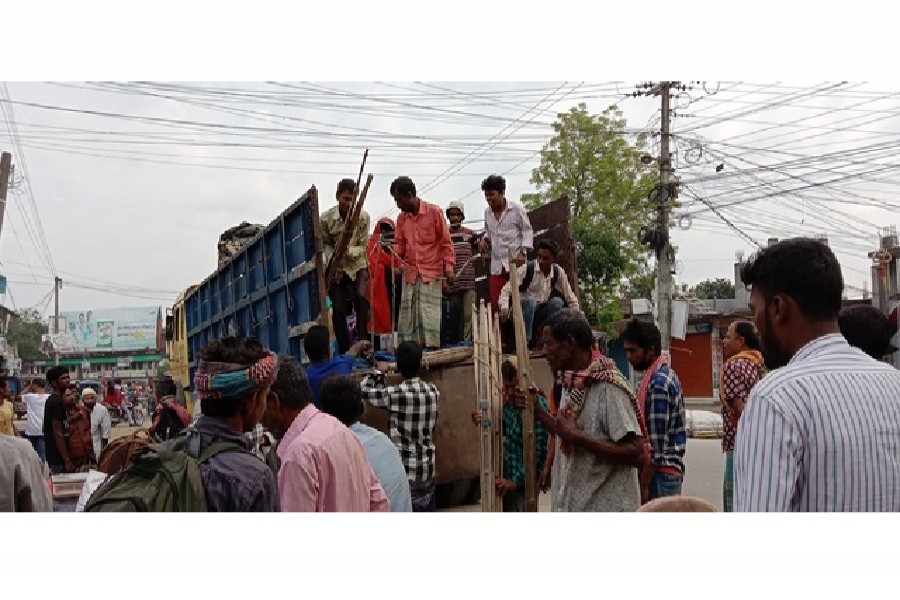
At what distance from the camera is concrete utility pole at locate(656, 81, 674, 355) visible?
56.6 feet

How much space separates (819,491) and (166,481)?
1473 millimetres

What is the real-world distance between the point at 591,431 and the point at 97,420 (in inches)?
261

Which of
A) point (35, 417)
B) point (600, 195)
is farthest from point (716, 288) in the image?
point (35, 417)

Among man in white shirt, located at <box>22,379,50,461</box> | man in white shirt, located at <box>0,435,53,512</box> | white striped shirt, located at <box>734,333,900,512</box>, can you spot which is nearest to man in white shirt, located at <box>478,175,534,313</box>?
man in white shirt, located at <box>0,435,53,512</box>

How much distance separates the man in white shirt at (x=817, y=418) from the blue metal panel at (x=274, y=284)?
3.91 m

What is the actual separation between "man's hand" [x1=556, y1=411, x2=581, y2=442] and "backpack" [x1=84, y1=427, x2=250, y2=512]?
1.69m

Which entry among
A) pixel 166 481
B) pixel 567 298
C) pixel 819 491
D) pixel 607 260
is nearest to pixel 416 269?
pixel 567 298

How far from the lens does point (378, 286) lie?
6.66m

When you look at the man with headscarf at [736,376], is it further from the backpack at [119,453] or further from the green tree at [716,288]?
the green tree at [716,288]

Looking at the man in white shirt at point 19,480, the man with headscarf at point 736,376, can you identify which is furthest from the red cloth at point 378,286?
the man in white shirt at point 19,480

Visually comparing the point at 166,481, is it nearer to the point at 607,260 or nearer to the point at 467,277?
the point at 467,277

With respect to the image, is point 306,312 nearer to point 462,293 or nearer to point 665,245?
point 462,293

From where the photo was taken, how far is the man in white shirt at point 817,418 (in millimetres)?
1727

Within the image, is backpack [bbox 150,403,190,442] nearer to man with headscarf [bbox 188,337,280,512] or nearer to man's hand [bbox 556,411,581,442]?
man's hand [bbox 556,411,581,442]
